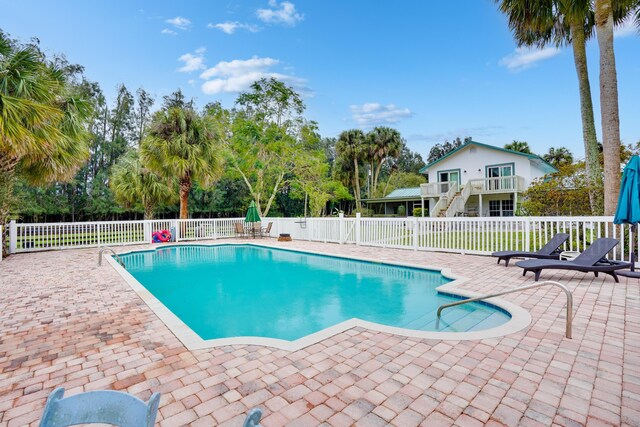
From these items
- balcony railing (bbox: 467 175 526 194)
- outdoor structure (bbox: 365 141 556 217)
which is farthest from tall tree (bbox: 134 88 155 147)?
balcony railing (bbox: 467 175 526 194)

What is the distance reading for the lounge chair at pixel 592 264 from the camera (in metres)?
5.93

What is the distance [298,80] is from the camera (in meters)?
22.0

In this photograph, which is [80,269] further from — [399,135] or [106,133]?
[399,135]

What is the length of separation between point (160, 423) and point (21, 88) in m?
9.54

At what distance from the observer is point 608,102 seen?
840 centimetres

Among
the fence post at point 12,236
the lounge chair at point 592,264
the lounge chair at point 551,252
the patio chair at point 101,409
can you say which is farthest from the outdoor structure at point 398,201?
the patio chair at point 101,409

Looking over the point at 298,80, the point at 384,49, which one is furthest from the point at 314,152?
the point at 384,49

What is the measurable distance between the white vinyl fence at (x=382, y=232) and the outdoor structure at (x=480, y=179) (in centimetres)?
941

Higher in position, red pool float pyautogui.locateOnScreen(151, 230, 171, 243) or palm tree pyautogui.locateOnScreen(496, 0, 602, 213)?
palm tree pyautogui.locateOnScreen(496, 0, 602, 213)

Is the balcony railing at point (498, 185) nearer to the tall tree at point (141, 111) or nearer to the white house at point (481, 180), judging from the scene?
the white house at point (481, 180)

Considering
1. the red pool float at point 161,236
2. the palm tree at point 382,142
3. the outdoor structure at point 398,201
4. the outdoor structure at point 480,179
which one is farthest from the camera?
the palm tree at point 382,142

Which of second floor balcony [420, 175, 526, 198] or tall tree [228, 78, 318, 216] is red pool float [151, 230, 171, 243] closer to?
tall tree [228, 78, 318, 216]

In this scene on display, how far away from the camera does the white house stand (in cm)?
2062

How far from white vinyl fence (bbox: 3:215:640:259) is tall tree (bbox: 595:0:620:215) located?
1007 mm
